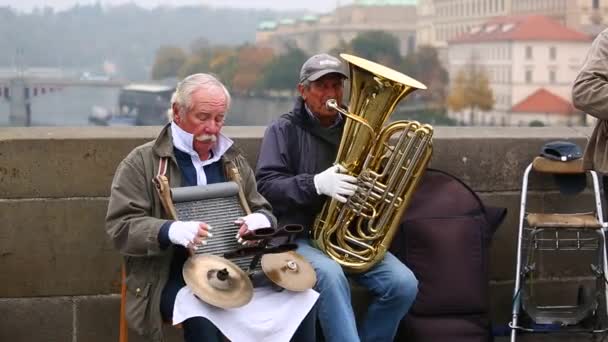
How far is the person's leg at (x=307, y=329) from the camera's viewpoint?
12.8ft

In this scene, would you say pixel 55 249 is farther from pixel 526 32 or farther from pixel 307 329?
pixel 526 32

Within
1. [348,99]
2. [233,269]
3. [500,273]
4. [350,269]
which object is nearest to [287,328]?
[233,269]

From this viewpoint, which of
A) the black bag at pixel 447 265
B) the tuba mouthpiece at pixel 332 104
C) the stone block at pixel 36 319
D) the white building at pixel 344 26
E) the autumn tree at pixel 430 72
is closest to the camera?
the tuba mouthpiece at pixel 332 104

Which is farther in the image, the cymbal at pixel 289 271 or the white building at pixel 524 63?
the white building at pixel 524 63

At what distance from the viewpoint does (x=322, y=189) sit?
4.15m

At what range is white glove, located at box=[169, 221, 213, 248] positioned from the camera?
3553 millimetres

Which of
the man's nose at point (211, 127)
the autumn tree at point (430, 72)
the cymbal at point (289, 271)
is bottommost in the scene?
the autumn tree at point (430, 72)

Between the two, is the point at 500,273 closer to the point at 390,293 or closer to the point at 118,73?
the point at 390,293

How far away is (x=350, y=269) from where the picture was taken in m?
4.24

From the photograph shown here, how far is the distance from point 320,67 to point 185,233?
43.1 inches

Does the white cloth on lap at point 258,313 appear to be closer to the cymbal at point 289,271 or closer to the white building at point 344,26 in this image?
the cymbal at point 289,271

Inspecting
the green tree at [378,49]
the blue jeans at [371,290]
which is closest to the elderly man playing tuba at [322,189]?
the blue jeans at [371,290]

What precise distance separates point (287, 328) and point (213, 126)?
0.77 metres

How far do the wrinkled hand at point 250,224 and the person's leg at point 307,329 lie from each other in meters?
0.35
